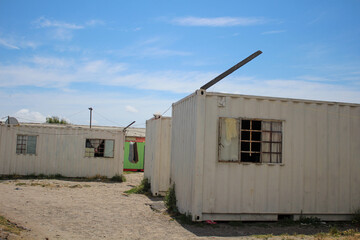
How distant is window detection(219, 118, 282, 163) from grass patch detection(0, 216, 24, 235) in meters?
4.60

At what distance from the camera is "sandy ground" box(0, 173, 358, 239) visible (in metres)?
7.26

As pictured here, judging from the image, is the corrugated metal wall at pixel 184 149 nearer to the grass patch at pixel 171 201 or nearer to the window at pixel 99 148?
the grass patch at pixel 171 201

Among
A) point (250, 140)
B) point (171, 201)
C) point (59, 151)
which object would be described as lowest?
point (171, 201)

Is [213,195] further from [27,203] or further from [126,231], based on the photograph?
[27,203]

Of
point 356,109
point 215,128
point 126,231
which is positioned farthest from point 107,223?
point 356,109

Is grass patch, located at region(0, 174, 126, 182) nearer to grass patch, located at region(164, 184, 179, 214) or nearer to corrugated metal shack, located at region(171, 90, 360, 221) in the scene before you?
grass patch, located at region(164, 184, 179, 214)

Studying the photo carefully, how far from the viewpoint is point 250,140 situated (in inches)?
348

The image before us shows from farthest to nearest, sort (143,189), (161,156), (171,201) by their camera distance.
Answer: (143,189) < (161,156) < (171,201)

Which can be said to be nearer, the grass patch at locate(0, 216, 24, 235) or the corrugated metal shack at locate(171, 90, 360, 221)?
the grass patch at locate(0, 216, 24, 235)

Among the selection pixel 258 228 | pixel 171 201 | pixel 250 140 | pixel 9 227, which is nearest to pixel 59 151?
pixel 171 201

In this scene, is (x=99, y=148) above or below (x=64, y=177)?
above

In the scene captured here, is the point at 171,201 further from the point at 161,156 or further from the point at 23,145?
the point at 23,145

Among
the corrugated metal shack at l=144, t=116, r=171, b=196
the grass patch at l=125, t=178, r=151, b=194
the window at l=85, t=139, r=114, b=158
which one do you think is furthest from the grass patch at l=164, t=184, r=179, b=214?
the window at l=85, t=139, r=114, b=158

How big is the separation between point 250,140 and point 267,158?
625 mm
